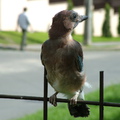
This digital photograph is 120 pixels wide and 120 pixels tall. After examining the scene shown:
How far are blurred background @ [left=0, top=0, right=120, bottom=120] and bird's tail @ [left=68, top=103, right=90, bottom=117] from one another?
485 millimetres

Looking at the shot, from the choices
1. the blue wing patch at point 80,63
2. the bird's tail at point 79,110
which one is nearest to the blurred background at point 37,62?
the blue wing patch at point 80,63

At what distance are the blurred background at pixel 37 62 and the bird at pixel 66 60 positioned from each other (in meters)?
0.17

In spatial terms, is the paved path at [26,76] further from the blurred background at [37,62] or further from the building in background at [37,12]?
the building in background at [37,12]

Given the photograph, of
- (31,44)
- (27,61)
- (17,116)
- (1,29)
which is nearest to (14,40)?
(31,44)

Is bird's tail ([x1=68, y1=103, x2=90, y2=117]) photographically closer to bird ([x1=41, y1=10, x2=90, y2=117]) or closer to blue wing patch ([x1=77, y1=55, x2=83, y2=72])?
bird ([x1=41, y1=10, x2=90, y2=117])

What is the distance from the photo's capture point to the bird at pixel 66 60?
2510 millimetres

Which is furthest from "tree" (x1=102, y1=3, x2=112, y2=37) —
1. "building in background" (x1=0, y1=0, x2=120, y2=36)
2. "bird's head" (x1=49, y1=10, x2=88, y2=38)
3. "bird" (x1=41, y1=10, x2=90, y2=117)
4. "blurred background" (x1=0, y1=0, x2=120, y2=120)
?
"bird's head" (x1=49, y1=10, x2=88, y2=38)

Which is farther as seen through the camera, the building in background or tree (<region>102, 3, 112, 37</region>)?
tree (<region>102, 3, 112, 37</region>)

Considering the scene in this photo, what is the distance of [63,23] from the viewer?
251 centimetres

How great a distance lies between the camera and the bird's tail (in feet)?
8.46

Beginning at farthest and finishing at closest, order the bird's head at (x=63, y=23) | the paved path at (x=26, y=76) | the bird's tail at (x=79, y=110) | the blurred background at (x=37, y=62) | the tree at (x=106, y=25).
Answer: the tree at (x=106, y=25)
the paved path at (x=26, y=76)
the blurred background at (x=37, y=62)
the bird's tail at (x=79, y=110)
the bird's head at (x=63, y=23)

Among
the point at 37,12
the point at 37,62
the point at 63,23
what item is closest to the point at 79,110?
the point at 63,23

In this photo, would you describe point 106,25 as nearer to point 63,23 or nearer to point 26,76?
point 26,76

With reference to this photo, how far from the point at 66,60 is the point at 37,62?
1402cm
